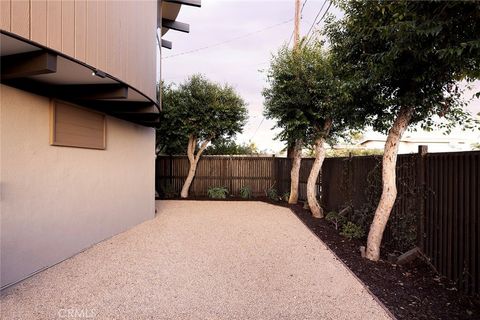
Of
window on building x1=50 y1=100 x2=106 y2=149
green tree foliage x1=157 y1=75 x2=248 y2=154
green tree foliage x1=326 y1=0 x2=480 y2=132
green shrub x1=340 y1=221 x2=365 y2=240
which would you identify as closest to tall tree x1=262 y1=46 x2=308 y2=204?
green tree foliage x1=157 y1=75 x2=248 y2=154

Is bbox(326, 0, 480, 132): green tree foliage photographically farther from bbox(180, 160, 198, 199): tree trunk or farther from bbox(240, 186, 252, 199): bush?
bbox(180, 160, 198, 199): tree trunk

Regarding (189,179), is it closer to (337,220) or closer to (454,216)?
(337,220)

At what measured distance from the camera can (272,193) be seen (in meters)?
11.2

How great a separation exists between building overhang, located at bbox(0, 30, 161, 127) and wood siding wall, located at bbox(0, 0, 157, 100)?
0.11 meters

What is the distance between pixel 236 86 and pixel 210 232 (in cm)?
679

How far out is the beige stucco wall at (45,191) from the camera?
327 centimetres

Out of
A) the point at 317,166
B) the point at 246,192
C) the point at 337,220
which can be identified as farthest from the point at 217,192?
the point at 337,220

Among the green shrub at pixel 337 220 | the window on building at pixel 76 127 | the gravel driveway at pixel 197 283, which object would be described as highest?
the window on building at pixel 76 127

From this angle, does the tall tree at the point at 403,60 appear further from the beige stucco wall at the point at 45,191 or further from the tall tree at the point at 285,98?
the beige stucco wall at the point at 45,191

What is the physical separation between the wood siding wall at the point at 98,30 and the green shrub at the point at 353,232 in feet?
15.6

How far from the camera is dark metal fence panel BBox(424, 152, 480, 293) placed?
297cm

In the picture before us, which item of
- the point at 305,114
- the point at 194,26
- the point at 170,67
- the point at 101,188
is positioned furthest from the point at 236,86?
the point at 101,188

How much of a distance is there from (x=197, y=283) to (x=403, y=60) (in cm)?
381

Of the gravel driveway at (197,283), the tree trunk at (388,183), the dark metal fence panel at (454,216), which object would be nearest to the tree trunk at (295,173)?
the gravel driveway at (197,283)
